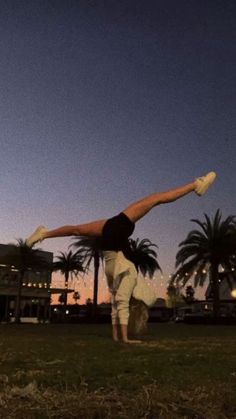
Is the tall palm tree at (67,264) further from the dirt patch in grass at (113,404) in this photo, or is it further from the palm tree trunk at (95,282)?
the dirt patch in grass at (113,404)

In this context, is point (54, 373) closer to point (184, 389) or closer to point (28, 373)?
point (28, 373)

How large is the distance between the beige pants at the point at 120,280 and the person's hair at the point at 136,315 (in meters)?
1.20

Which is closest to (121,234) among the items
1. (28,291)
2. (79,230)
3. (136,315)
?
(79,230)

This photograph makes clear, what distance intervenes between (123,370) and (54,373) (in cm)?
56

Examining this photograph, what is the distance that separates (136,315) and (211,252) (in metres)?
29.3

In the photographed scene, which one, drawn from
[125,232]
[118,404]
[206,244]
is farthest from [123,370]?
[206,244]

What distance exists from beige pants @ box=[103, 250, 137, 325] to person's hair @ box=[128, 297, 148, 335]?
120 cm

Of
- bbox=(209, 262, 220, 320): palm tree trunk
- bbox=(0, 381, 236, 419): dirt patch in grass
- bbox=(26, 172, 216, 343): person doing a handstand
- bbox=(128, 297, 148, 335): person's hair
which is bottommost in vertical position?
bbox=(0, 381, 236, 419): dirt patch in grass

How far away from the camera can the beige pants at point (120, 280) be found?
718 cm

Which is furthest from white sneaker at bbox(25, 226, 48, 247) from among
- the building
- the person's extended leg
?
the building

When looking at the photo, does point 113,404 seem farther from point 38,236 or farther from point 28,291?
point 28,291

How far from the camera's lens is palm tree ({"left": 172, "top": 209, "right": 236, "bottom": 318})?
1458 inches

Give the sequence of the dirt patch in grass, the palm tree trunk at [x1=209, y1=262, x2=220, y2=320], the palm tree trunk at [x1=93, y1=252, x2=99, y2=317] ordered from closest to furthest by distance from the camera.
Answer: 1. the dirt patch in grass
2. the palm tree trunk at [x1=209, y1=262, x2=220, y2=320]
3. the palm tree trunk at [x1=93, y1=252, x2=99, y2=317]

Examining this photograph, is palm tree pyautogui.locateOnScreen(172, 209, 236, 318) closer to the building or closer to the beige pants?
the building
